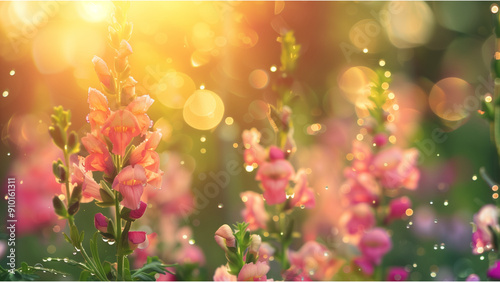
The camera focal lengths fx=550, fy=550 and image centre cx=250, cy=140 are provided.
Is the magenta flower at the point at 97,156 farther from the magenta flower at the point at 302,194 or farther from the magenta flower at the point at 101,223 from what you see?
the magenta flower at the point at 302,194

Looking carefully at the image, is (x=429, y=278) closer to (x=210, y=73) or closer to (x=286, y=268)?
(x=286, y=268)

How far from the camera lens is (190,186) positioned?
1395 millimetres

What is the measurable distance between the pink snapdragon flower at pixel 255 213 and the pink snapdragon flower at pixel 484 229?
1.19ft

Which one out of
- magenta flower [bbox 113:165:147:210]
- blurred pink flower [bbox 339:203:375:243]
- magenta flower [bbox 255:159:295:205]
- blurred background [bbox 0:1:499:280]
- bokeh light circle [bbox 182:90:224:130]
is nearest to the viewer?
magenta flower [bbox 113:165:147:210]

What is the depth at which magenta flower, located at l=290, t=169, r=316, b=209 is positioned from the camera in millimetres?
917

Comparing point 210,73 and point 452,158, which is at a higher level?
point 210,73

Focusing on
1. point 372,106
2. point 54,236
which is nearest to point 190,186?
point 54,236

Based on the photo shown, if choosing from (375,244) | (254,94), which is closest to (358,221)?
(375,244)

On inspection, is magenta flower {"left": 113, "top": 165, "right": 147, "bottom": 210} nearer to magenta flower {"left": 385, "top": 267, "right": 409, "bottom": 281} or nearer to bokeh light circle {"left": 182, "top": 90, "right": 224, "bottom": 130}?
magenta flower {"left": 385, "top": 267, "right": 409, "bottom": 281}

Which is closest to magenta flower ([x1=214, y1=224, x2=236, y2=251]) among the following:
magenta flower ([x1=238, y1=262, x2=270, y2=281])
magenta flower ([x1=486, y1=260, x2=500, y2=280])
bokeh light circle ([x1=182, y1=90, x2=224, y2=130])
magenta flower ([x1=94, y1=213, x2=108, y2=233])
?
magenta flower ([x1=238, y1=262, x2=270, y2=281])

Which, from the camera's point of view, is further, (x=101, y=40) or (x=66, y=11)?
(x=66, y=11)

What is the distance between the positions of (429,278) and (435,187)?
2.29 ft

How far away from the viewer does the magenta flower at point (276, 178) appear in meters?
0.87

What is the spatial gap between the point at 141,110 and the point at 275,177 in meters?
0.27
